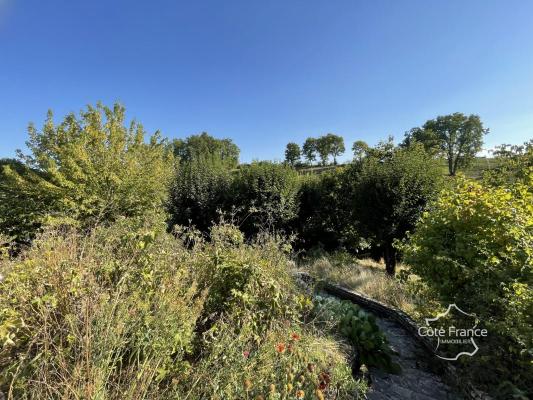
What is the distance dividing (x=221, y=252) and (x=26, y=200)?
19.4ft

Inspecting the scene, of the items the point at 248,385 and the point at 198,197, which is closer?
the point at 248,385

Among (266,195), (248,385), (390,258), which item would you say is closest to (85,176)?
(266,195)

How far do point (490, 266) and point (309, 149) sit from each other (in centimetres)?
5137

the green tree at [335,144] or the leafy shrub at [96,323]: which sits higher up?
the green tree at [335,144]

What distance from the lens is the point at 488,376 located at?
2.35 m

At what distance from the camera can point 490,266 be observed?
8.32 feet

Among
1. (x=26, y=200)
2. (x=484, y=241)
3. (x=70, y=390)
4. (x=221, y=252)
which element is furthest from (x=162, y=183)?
(x=484, y=241)

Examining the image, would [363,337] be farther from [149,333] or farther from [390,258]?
[390,258]

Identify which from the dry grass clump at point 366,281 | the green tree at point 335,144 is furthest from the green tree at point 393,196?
the green tree at point 335,144

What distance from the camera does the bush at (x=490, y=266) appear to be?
2182mm

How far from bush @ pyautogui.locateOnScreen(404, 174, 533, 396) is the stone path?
0.51 m

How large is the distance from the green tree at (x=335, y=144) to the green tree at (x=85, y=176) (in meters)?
45.9

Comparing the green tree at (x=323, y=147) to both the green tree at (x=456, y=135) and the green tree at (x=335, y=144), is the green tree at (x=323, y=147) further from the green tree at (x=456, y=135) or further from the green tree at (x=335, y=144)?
the green tree at (x=456, y=135)

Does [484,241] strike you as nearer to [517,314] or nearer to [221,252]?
[517,314]
